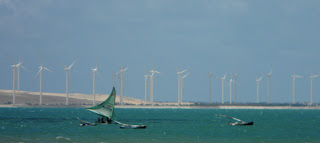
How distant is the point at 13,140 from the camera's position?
8425 centimetres

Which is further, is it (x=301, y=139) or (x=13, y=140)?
(x=301, y=139)

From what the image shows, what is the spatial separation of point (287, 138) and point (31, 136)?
43.4 metres

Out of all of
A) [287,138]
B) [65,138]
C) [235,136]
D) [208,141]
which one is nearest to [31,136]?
[65,138]

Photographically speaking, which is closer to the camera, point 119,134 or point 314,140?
point 314,140

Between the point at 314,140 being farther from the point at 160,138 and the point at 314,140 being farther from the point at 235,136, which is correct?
the point at 160,138

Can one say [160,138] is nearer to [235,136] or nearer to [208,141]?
[208,141]

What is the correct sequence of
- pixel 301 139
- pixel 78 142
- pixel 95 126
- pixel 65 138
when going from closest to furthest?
pixel 78 142 < pixel 65 138 < pixel 301 139 < pixel 95 126

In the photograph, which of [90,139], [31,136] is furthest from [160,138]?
[31,136]

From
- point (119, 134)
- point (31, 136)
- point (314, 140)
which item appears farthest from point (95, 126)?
point (314, 140)

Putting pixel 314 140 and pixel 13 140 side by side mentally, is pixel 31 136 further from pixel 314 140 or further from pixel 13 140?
pixel 314 140

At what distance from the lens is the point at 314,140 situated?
93.0m

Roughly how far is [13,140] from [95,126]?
4257 cm

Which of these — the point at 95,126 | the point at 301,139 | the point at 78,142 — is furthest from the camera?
the point at 95,126

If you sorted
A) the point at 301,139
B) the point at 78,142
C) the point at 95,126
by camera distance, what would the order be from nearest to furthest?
the point at 78,142 → the point at 301,139 → the point at 95,126
